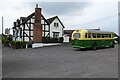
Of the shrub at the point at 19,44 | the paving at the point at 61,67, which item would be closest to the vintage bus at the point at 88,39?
the paving at the point at 61,67

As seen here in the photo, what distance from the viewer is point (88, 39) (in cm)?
2583

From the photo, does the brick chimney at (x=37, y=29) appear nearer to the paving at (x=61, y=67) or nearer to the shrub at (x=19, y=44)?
the shrub at (x=19, y=44)

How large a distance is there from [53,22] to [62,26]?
3084 mm

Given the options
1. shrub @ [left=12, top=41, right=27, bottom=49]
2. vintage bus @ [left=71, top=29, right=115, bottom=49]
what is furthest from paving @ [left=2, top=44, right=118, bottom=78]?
shrub @ [left=12, top=41, right=27, bottom=49]

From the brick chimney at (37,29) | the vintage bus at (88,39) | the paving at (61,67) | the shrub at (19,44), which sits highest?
the brick chimney at (37,29)

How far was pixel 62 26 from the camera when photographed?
169ft

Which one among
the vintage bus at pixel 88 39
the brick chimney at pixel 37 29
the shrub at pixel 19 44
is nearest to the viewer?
the vintage bus at pixel 88 39

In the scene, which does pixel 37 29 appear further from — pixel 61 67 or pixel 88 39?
pixel 61 67

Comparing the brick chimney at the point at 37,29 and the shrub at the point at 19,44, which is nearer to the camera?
the shrub at the point at 19,44

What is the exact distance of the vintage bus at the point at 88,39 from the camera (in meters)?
25.5

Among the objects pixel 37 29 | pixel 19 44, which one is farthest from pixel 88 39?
pixel 37 29

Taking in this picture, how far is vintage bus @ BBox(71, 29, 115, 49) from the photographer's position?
25.5 metres

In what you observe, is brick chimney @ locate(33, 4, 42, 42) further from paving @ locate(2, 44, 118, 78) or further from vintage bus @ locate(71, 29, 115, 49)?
paving @ locate(2, 44, 118, 78)

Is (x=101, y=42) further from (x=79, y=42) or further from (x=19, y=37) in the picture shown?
(x=19, y=37)
